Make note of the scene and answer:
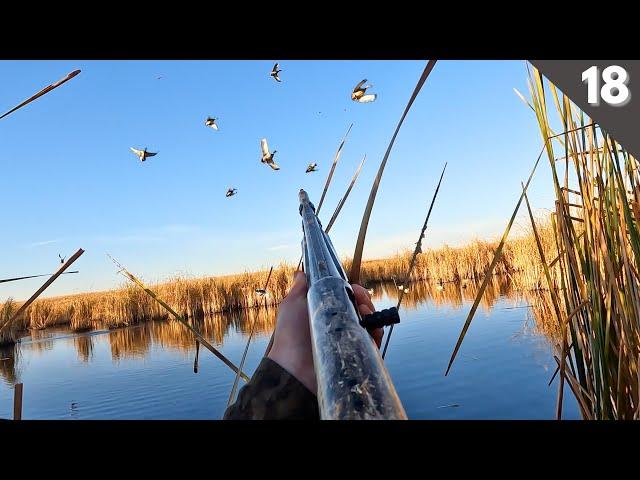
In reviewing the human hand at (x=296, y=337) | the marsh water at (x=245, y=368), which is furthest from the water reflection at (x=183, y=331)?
the human hand at (x=296, y=337)

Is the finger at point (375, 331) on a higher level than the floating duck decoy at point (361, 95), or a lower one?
lower

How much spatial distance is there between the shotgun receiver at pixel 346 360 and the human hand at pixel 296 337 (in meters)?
0.25

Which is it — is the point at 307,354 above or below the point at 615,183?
below

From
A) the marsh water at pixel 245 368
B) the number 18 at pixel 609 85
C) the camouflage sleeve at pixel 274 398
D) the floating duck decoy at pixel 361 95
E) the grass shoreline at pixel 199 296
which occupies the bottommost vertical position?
the marsh water at pixel 245 368

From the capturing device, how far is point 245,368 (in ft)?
42.1

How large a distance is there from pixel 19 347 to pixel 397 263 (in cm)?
1762

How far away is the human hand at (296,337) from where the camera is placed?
3.25ft

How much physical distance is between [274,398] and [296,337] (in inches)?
6.0

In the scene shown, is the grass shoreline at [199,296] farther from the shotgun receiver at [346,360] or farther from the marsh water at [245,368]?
the shotgun receiver at [346,360]

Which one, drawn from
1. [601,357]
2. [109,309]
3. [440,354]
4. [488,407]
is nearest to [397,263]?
[440,354]

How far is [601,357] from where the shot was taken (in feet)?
4.90

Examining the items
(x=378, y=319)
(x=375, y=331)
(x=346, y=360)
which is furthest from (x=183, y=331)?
(x=346, y=360)
